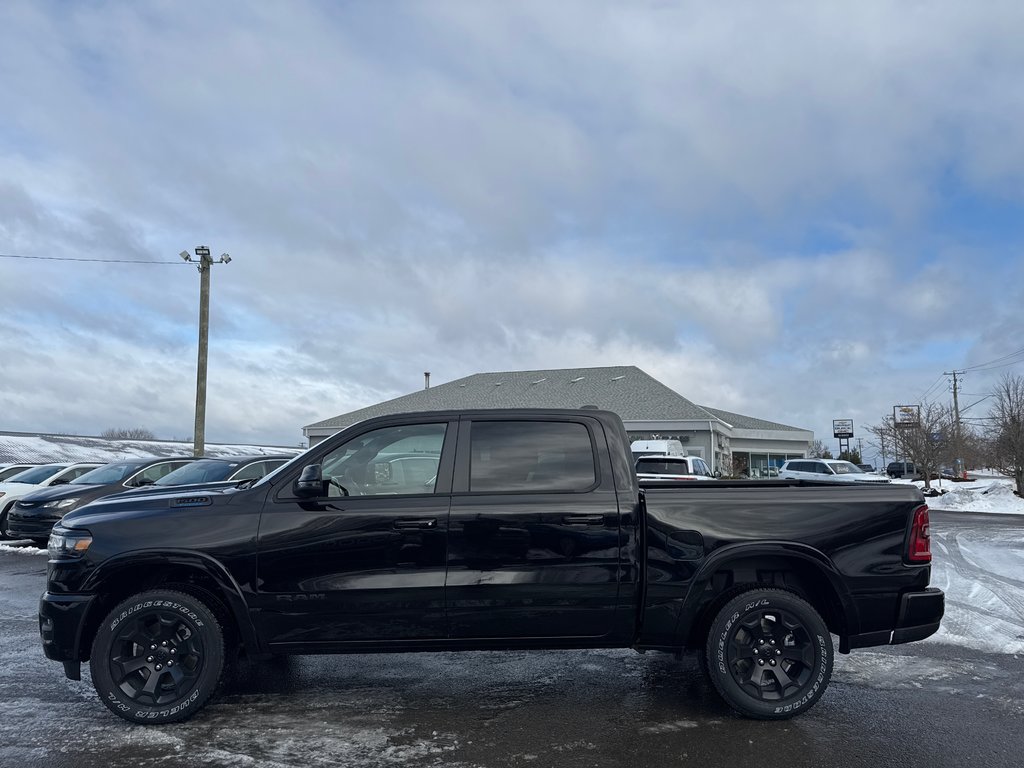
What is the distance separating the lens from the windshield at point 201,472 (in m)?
13.4

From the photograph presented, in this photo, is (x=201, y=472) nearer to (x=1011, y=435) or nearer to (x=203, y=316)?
(x=203, y=316)

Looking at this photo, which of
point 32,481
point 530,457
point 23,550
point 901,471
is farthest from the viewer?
point 901,471

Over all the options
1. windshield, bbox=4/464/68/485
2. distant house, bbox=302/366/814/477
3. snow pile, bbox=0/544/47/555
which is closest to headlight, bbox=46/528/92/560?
snow pile, bbox=0/544/47/555

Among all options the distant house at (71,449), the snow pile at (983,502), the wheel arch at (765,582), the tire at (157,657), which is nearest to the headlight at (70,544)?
the tire at (157,657)

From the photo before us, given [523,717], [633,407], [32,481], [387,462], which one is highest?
[633,407]

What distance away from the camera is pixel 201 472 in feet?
44.7

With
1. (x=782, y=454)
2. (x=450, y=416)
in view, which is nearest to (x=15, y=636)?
(x=450, y=416)

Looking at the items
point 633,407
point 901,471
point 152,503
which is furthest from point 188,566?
point 901,471

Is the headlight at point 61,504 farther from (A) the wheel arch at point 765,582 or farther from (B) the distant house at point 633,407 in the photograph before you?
(B) the distant house at point 633,407

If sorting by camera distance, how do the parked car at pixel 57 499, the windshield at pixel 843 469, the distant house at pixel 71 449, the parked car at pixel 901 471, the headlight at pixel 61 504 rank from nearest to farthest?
the parked car at pixel 57 499
the headlight at pixel 61 504
the windshield at pixel 843 469
the distant house at pixel 71 449
the parked car at pixel 901 471

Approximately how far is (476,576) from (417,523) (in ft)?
1.56

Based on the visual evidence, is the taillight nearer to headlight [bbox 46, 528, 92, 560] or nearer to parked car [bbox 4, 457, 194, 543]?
headlight [bbox 46, 528, 92, 560]

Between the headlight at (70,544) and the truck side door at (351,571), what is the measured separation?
106cm

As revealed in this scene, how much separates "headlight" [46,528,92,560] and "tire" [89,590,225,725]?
41 centimetres
